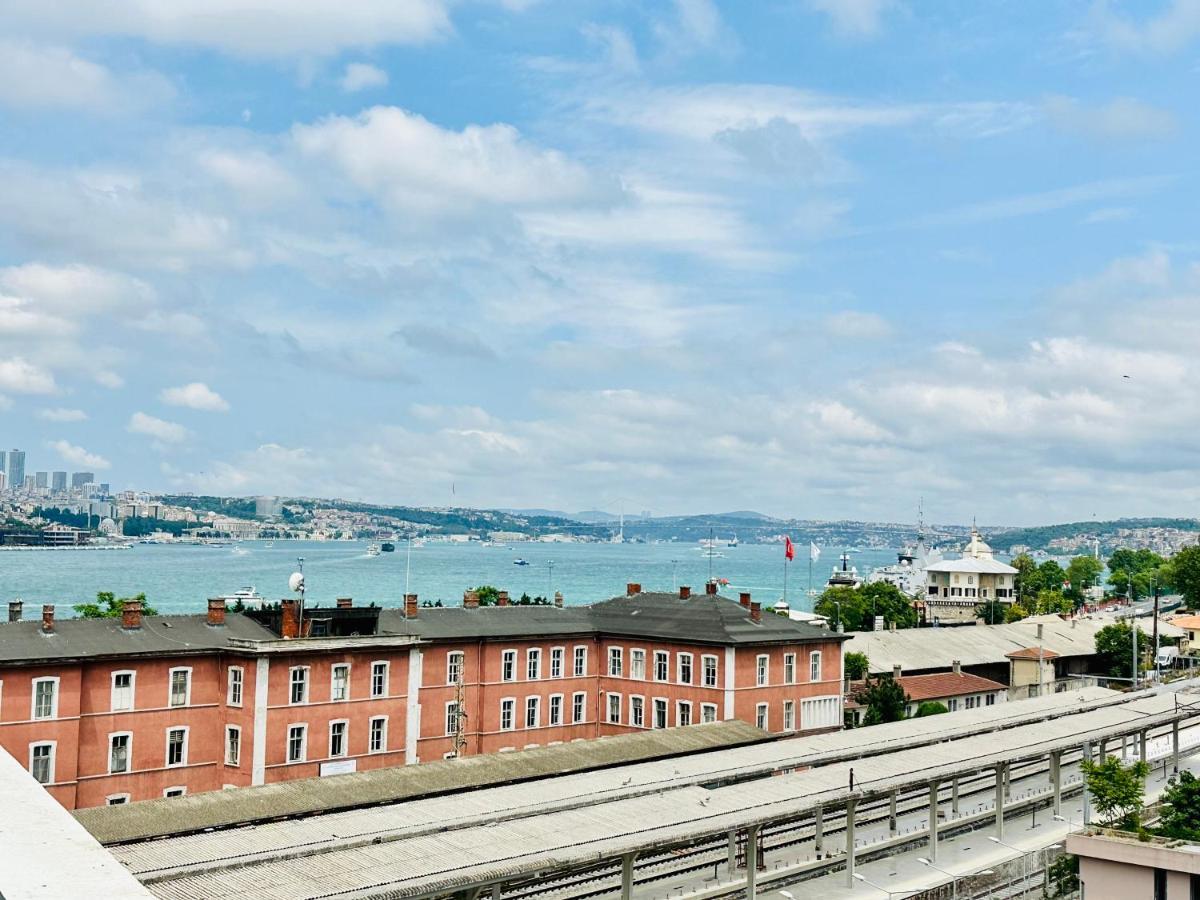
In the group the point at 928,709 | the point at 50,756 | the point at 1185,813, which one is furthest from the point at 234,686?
the point at 928,709

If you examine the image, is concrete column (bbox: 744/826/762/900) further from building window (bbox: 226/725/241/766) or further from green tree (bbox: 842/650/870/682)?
green tree (bbox: 842/650/870/682)

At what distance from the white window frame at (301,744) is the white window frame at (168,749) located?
374cm

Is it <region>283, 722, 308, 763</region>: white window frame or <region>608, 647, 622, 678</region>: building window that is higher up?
<region>608, 647, 622, 678</region>: building window

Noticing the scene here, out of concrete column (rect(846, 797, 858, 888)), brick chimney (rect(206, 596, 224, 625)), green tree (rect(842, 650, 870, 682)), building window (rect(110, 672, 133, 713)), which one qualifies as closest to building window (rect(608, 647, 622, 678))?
brick chimney (rect(206, 596, 224, 625))

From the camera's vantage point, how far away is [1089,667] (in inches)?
3558

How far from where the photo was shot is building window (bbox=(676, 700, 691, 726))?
5675 centimetres

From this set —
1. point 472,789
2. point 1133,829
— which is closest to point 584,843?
point 472,789

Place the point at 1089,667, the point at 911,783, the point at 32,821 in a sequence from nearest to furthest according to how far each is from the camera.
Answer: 1. the point at 32,821
2. the point at 911,783
3. the point at 1089,667

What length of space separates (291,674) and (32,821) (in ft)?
121

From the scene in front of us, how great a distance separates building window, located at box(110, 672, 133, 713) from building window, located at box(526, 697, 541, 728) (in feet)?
63.6

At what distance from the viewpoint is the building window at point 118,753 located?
4297 cm

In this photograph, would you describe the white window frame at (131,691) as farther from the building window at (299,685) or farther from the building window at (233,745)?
the building window at (299,685)

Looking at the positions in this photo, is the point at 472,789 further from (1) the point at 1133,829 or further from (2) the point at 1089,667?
(2) the point at 1089,667

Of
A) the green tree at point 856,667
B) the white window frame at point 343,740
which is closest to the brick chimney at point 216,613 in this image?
the white window frame at point 343,740
